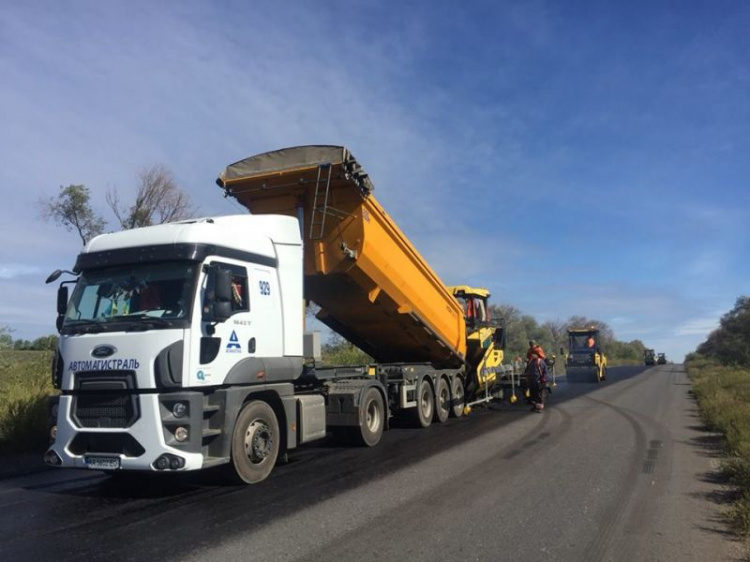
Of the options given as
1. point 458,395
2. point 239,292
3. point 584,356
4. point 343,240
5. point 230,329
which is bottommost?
point 458,395

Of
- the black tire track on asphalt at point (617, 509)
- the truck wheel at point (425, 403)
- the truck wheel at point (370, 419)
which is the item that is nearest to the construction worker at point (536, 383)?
the truck wheel at point (425, 403)

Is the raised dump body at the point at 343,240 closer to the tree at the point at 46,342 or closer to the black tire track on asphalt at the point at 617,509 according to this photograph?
the black tire track on asphalt at the point at 617,509

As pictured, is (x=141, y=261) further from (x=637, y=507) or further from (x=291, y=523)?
(x=637, y=507)

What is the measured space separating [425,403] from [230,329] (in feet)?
22.3

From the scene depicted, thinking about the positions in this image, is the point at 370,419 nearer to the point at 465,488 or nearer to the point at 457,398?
the point at 465,488

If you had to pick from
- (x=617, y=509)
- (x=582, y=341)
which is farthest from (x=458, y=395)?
(x=582, y=341)

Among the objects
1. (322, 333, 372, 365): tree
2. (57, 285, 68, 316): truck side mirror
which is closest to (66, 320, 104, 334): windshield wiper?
(57, 285, 68, 316): truck side mirror

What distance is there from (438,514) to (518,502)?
102 cm

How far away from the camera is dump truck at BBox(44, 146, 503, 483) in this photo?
615 cm

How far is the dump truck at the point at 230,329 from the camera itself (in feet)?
20.2

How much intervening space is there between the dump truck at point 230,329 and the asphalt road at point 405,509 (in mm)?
552

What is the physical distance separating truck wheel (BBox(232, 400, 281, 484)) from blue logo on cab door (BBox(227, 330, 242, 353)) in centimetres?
72

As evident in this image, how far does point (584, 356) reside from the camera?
3142cm

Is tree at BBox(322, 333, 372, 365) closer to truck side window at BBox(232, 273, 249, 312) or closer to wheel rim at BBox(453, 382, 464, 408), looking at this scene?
wheel rim at BBox(453, 382, 464, 408)
